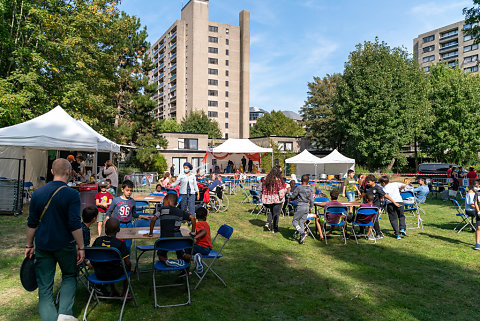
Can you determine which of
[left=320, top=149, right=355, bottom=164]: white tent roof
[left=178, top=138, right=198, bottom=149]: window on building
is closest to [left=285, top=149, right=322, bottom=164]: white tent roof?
[left=320, top=149, right=355, bottom=164]: white tent roof

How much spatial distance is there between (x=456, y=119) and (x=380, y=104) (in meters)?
9.67

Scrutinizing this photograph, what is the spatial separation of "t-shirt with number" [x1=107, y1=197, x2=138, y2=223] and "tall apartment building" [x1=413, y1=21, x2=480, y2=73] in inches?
2715

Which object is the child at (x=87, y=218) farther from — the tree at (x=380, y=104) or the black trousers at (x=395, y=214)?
the tree at (x=380, y=104)

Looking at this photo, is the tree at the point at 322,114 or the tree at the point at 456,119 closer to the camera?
the tree at the point at 456,119

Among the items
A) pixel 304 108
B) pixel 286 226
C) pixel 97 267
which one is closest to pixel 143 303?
pixel 97 267

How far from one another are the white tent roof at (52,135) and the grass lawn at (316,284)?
2.69 m

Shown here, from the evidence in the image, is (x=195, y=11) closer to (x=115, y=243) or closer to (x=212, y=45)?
(x=212, y=45)

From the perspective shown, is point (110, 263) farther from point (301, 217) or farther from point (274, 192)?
point (274, 192)

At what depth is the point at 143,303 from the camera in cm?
410

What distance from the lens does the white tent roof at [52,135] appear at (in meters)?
9.19

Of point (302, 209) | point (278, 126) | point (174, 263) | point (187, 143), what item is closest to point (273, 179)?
point (302, 209)

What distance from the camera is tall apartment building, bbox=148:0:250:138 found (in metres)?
61.6

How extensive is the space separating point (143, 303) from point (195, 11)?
65.1m

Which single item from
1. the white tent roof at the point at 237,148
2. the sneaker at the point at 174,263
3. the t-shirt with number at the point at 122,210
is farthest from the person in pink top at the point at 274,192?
the white tent roof at the point at 237,148
